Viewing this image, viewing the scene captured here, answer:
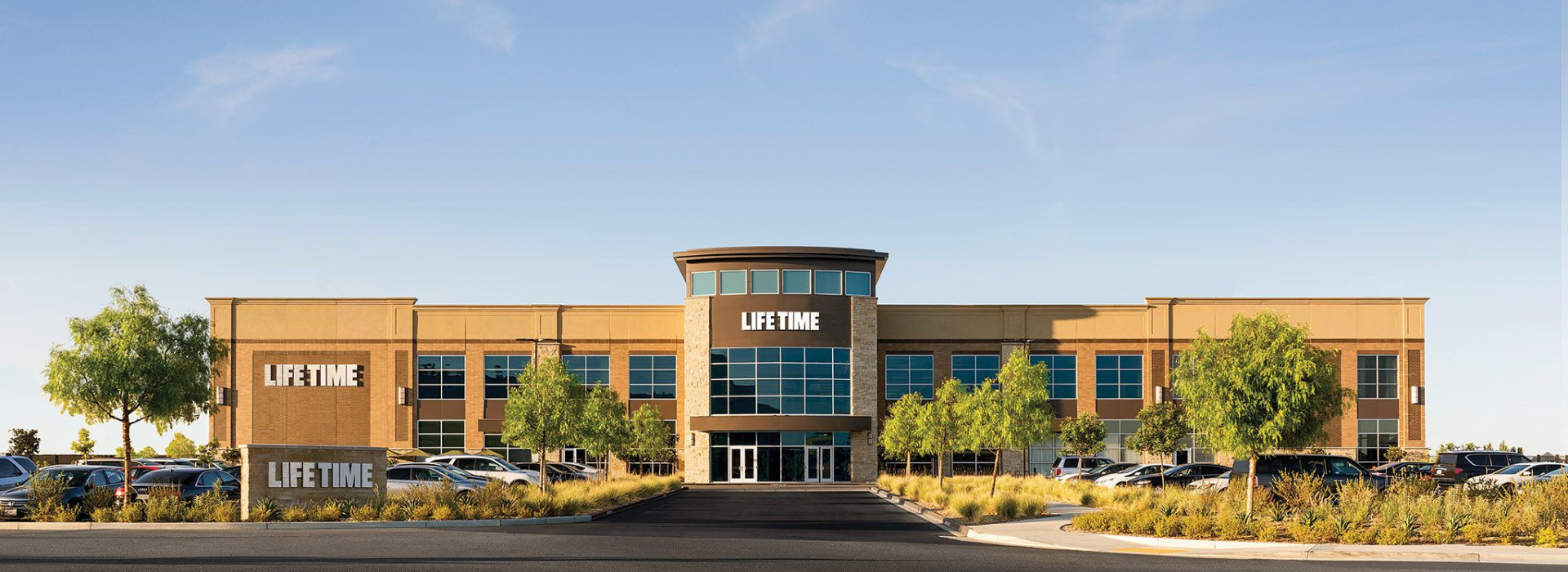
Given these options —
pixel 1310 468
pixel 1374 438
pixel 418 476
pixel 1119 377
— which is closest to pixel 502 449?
pixel 1119 377

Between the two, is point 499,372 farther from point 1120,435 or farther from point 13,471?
point 13,471

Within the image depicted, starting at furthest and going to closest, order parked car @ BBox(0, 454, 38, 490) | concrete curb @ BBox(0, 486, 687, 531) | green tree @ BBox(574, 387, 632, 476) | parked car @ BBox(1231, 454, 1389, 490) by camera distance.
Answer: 1. green tree @ BBox(574, 387, 632, 476)
2. parked car @ BBox(1231, 454, 1389, 490)
3. parked car @ BBox(0, 454, 38, 490)
4. concrete curb @ BBox(0, 486, 687, 531)

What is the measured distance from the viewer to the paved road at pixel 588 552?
774 inches

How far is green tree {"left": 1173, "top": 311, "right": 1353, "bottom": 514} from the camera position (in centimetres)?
2953

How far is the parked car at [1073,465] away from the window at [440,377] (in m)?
31.9

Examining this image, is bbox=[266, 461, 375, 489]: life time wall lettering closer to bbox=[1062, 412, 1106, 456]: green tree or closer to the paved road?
the paved road

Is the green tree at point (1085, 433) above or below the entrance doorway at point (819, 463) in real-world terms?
above

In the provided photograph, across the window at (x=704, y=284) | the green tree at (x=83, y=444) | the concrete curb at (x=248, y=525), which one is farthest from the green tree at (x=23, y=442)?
the concrete curb at (x=248, y=525)

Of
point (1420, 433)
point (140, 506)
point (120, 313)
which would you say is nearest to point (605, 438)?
point (120, 313)

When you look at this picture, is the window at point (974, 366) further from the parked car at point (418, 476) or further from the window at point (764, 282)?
the parked car at point (418, 476)

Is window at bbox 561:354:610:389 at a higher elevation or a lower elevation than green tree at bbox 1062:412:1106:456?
higher

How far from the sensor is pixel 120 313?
1484 inches

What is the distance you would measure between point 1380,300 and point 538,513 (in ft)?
186

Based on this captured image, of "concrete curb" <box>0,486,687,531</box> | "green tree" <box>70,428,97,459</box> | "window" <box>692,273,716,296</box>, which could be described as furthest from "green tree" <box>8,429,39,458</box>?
"concrete curb" <box>0,486,687,531</box>
